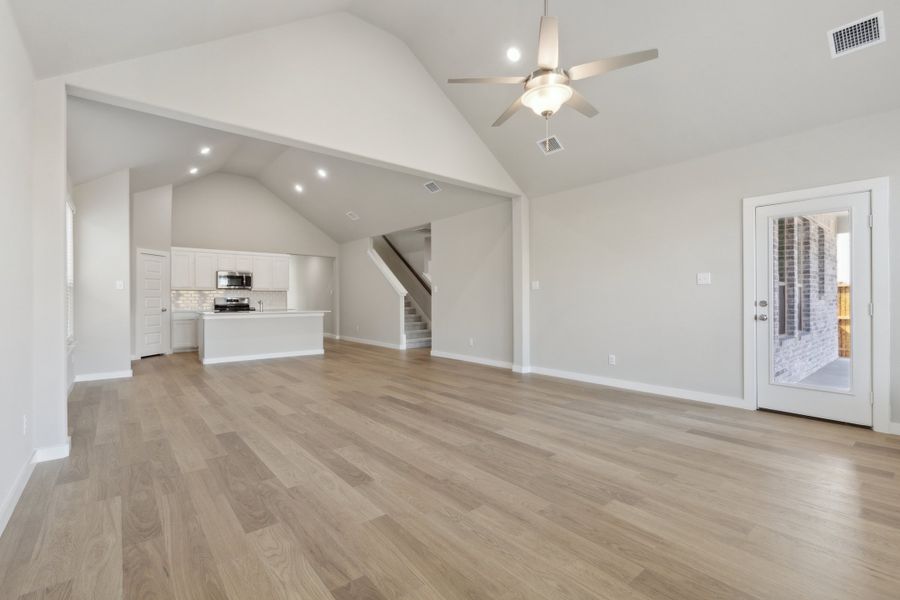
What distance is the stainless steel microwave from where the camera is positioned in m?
9.48

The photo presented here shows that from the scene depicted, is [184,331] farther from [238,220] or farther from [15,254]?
[15,254]

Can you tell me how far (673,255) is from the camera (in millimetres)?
4648

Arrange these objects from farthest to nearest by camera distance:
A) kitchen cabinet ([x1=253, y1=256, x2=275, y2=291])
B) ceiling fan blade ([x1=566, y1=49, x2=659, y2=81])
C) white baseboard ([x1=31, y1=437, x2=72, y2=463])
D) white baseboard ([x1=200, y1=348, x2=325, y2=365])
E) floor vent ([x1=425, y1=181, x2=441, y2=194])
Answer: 1. kitchen cabinet ([x1=253, y1=256, x2=275, y2=291])
2. white baseboard ([x1=200, y1=348, x2=325, y2=365])
3. floor vent ([x1=425, y1=181, x2=441, y2=194])
4. white baseboard ([x1=31, y1=437, x2=72, y2=463])
5. ceiling fan blade ([x1=566, y1=49, x2=659, y2=81])

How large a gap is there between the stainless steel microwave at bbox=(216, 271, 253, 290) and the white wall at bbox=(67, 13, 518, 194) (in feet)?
21.3

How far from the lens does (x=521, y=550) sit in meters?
1.84

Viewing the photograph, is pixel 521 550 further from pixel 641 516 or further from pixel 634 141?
pixel 634 141

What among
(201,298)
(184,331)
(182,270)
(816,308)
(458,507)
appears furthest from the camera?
(201,298)

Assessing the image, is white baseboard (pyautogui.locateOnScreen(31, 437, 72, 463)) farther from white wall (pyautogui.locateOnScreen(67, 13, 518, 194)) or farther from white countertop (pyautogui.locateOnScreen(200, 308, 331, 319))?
white countertop (pyautogui.locateOnScreen(200, 308, 331, 319))

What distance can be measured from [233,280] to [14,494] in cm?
802

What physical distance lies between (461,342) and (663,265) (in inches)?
151

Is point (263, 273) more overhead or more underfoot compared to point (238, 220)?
more underfoot

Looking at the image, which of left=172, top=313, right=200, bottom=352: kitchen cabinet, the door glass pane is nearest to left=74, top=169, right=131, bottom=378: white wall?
left=172, top=313, right=200, bottom=352: kitchen cabinet

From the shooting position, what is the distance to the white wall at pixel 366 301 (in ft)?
30.5

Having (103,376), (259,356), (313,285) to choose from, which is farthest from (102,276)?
(313,285)
